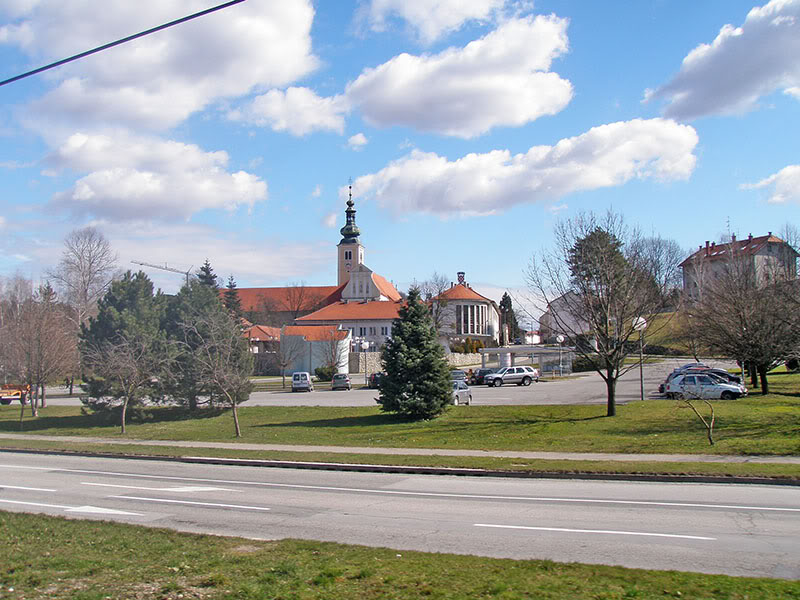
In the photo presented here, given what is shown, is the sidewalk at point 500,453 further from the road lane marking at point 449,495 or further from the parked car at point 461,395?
the parked car at point 461,395

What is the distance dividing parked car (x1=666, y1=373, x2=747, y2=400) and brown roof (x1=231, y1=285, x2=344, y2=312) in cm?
8982

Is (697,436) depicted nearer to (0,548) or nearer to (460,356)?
(0,548)

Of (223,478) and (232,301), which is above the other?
(232,301)

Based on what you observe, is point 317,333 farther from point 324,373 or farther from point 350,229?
point 350,229

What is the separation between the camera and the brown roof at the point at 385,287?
374ft

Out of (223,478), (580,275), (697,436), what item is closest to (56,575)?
(223,478)

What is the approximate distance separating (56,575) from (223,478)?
10034 mm

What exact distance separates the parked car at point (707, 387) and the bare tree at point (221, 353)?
22263mm

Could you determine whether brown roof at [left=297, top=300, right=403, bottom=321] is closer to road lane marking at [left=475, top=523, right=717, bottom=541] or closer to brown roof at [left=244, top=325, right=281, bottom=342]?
brown roof at [left=244, top=325, right=281, bottom=342]

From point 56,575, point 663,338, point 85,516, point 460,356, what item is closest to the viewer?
point 56,575

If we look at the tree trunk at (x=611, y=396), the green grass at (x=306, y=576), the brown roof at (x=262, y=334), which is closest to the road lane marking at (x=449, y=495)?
the green grass at (x=306, y=576)

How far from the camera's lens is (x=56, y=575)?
7.68 meters

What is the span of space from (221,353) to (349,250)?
305 feet

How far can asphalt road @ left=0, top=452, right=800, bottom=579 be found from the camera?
888cm
